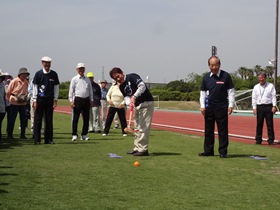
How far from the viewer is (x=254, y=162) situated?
781 centimetres

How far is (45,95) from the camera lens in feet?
33.6

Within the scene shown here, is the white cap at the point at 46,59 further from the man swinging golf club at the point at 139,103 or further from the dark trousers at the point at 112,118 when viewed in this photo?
the dark trousers at the point at 112,118

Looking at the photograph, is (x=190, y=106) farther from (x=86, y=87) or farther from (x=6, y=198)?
(x=6, y=198)

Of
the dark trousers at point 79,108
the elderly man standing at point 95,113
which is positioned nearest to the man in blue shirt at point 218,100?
A: the dark trousers at point 79,108

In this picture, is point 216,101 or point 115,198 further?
point 216,101

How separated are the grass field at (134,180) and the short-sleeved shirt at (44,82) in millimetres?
1505

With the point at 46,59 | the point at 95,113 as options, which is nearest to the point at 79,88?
the point at 46,59

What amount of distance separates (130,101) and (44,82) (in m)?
2.65

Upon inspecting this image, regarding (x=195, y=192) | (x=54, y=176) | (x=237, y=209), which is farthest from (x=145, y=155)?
(x=237, y=209)

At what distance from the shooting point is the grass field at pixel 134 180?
478 centimetres

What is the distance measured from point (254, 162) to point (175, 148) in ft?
8.09

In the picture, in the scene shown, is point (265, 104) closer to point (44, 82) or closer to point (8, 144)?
point (44, 82)

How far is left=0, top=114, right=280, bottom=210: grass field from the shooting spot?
4.78m

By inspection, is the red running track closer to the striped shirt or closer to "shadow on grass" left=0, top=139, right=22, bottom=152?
the striped shirt
